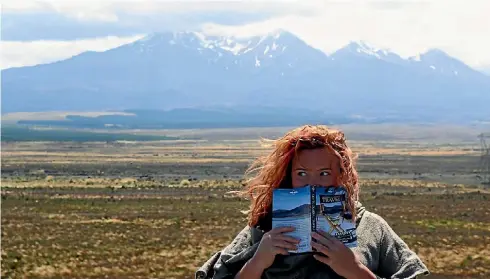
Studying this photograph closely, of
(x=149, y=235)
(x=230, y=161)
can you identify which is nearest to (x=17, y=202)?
(x=149, y=235)

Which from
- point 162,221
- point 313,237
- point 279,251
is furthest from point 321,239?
point 162,221

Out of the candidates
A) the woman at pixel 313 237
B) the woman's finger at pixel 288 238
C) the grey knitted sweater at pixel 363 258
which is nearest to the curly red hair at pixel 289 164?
the woman at pixel 313 237

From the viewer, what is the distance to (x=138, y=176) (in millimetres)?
65500

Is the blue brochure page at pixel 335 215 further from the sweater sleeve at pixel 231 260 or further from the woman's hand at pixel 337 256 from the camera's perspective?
the sweater sleeve at pixel 231 260

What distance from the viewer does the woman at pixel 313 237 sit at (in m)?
2.60

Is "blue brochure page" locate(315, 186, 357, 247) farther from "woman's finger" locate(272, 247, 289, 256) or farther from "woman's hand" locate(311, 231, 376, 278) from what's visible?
"woman's finger" locate(272, 247, 289, 256)

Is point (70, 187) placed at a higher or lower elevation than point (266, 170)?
lower

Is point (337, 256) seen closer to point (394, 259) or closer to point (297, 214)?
point (297, 214)

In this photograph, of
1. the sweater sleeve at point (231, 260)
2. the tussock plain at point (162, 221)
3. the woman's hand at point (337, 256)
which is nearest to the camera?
the woman's hand at point (337, 256)

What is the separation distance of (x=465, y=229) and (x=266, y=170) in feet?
84.8

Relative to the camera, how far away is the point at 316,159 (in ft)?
8.97

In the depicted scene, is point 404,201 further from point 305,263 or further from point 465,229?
point 305,263

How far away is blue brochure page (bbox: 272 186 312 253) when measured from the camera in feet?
8.53

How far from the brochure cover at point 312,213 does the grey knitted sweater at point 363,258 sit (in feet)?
0.40
